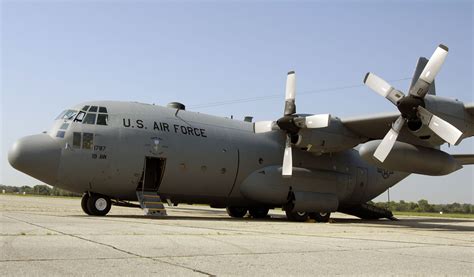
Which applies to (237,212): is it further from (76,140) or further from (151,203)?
(76,140)

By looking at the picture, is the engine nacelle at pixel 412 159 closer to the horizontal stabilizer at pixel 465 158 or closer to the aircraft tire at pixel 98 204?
the horizontal stabilizer at pixel 465 158

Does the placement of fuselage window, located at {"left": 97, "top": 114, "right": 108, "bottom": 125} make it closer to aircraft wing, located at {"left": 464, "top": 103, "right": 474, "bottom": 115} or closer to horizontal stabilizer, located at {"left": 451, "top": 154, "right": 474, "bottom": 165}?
aircraft wing, located at {"left": 464, "top": 103, "right": 474, "bottom": 115}

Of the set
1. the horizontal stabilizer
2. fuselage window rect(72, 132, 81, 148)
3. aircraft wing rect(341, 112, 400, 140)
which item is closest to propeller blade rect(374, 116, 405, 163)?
aircraft wing rect(341, 112, 400, 140)

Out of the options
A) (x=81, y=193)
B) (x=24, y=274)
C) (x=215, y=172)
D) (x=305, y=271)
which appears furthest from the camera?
(x=215, y=172)

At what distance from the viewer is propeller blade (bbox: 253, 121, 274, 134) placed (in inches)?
859

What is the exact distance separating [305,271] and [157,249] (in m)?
2.67

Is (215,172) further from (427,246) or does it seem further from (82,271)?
(82,271)

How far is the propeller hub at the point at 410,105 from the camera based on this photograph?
16703 mm

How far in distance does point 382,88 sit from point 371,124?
2689mm

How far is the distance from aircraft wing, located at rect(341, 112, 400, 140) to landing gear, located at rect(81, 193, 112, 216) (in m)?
10.8

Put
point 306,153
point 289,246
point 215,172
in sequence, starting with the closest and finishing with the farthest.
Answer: point 289,246 < point 215,172 < point 306,153

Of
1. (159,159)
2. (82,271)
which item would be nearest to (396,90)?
(159,159)

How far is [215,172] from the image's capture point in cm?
2098

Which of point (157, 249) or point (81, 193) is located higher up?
point (81, 193)
